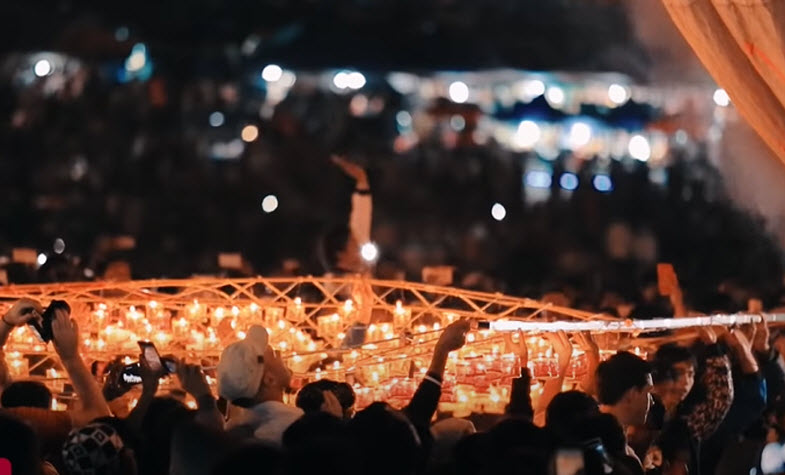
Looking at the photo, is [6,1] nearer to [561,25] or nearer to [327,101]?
[327,101]

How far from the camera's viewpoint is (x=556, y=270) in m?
13.6

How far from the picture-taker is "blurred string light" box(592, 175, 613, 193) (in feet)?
59.7

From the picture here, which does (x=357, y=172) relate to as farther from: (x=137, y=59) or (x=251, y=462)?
(x=137, y=59)

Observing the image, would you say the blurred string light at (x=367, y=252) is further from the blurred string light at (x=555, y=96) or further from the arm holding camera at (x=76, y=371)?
the blurred string light at (x=555, y=96)

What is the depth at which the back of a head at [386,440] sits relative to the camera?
432cm

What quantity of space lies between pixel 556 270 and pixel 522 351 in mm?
7401

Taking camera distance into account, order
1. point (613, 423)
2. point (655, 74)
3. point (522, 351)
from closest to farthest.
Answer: point (613, 423)
point (522, 351)
point (655, 74)

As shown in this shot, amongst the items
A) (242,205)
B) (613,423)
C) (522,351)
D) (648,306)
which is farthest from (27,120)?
(613,423)

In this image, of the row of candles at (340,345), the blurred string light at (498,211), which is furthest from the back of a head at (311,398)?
the blurred string light at (498,211)

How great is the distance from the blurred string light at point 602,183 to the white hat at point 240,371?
1314cm

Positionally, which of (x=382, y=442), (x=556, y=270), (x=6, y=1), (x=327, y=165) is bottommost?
(x=382, y=442)

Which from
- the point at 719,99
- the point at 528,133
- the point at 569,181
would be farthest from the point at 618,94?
the point at 719,99

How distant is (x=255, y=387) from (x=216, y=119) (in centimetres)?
1712

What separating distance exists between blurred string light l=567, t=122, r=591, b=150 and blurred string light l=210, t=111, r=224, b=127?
4.79 meters
